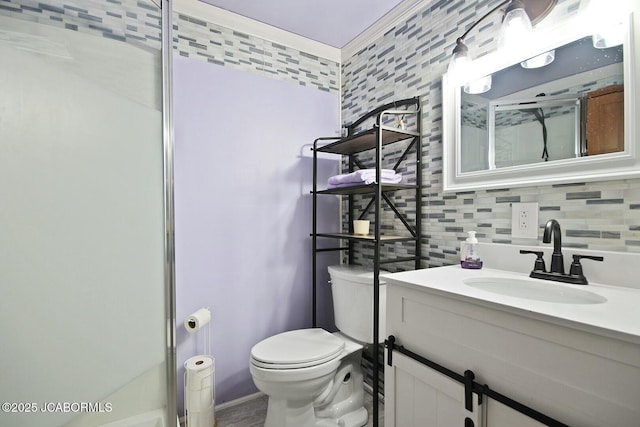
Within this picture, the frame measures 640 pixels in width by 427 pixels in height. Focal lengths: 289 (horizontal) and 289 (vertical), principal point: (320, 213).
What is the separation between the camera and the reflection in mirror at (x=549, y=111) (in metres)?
0.91

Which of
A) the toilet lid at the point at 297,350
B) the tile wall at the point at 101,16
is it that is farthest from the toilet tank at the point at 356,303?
the tile wall at the point at 101,16

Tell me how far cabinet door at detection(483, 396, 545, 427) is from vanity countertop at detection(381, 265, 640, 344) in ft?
0.78

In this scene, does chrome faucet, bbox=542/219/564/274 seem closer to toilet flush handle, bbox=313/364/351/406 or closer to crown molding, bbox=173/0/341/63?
toilet flush handle, bbox=313/364/351/406

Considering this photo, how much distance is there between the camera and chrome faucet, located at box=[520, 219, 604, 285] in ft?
2.91

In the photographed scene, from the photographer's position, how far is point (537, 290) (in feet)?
3.15

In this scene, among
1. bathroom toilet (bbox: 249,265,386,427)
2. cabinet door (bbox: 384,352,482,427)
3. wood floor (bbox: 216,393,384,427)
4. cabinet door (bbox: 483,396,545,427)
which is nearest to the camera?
cabinet door (bbox: 483,396,545,427)

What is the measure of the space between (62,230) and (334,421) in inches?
55.2

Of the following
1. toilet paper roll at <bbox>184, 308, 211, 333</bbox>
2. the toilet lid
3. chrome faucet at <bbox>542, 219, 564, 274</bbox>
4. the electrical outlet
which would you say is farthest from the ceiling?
the toilet lid

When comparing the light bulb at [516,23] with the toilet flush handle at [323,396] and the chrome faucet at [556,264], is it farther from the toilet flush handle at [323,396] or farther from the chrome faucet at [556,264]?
the toilet flush handle at [323,396]

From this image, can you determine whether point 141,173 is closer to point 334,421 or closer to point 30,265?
point 30,265

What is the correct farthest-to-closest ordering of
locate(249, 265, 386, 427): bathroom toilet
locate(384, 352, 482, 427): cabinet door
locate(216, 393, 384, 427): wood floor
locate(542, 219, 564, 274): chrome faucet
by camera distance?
locate(216, 393, 384, 427): wood floor → locate(249, 265, 386, 427): bathroom toilet → locate(542, 219, 564, 274): chrome faucet → locate(384, 352, 482, 427): cabinet door

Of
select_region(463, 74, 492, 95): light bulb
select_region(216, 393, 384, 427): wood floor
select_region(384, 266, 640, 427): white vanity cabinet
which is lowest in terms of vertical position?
select_region(216, 393, 384, 427): wood floor

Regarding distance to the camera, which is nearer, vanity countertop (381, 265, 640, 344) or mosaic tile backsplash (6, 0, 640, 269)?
vanity countertop (381, 265, 640, 344)

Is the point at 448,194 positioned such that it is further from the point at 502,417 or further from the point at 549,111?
the point at 502,417
